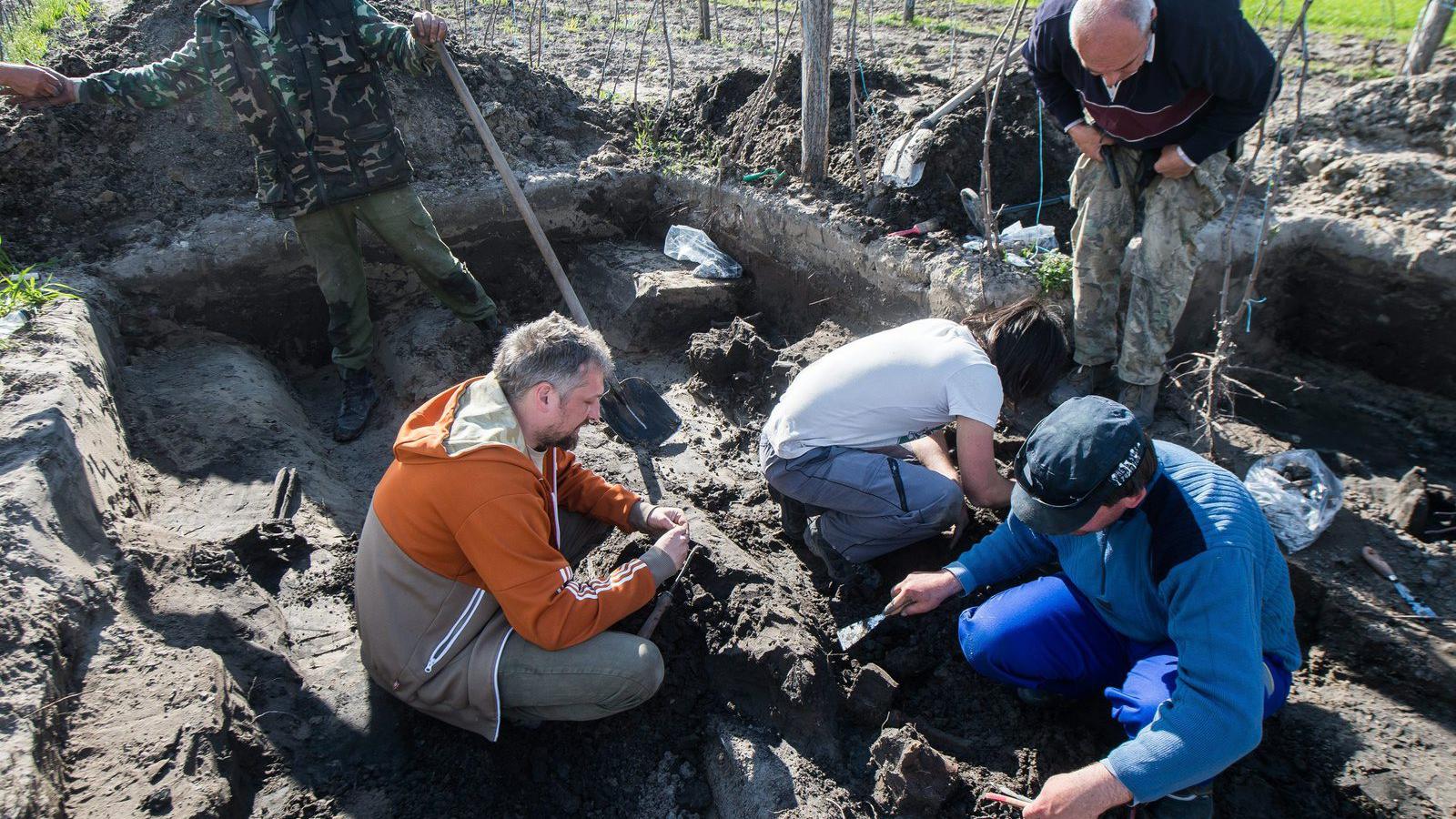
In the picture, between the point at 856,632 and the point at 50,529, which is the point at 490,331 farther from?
the point at 856,632

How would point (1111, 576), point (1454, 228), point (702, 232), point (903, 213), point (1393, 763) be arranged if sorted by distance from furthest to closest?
point (702, 232), point (903, 213), point (1454, 228), point (1393, 763), point (1111, 576)

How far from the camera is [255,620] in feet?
9.09

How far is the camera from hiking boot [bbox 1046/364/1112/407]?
12.2ft

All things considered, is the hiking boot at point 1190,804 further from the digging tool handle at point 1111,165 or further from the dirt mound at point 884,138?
the dirt mound at point 884,138

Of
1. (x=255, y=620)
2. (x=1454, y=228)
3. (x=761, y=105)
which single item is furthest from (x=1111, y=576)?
(x=761, y=105)

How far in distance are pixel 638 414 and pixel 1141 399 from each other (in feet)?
7.38

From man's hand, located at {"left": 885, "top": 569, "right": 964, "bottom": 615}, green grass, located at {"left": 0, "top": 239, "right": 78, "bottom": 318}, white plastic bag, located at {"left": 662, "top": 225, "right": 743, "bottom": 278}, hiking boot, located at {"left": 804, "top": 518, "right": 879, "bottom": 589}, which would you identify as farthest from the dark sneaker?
green grass, located at {"left": 0, "top": 239, "right": 78, "bottom": 318}

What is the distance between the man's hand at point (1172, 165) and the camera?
313cm

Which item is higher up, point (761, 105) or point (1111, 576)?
point (761, 105)

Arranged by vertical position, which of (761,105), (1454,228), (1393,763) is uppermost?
(761,105)

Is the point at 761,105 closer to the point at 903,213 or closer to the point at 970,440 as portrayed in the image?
the point at 903,213

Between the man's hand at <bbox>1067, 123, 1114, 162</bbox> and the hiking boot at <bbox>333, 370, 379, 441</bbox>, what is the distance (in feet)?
12.1

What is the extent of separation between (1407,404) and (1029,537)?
2.74m

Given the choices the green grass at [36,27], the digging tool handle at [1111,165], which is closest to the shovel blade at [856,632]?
the digging tool handle at [1111,165]
